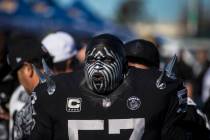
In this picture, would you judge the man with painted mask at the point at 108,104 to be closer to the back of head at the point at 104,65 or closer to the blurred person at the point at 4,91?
the back of head at the point at 104,65

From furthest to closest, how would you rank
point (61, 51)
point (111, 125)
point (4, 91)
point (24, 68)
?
1. point (4, 91)
2. point (61, 51)
3. point (24, 68)
4. point (111, 125)

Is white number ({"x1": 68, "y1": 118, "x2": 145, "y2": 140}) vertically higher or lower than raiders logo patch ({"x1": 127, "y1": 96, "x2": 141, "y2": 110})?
lower

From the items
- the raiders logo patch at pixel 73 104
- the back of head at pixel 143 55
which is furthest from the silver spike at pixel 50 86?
the back of head at pixel 143 55

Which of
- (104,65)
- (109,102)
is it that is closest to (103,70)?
(104,65)

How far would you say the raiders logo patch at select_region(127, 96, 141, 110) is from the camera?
3.75m

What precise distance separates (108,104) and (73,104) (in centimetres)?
18

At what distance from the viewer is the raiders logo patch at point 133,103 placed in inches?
148

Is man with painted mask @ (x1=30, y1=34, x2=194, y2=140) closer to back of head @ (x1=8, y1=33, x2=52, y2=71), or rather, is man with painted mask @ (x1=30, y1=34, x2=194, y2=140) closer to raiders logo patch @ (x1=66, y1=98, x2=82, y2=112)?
raiders logo patch @ (x1=66, y1=98, x2=82, y2=112)

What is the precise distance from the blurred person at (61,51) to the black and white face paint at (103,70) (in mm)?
2133

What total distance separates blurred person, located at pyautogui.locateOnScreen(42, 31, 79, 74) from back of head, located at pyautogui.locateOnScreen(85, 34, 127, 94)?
6.89ft

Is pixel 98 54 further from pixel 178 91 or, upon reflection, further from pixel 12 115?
pixel 12 115

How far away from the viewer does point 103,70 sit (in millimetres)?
3740

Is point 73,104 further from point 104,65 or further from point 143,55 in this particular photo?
point 143,55

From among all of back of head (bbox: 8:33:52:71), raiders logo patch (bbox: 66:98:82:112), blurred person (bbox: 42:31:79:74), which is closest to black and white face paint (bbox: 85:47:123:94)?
raiders logo patch (bbox: 66:98:82:112)
